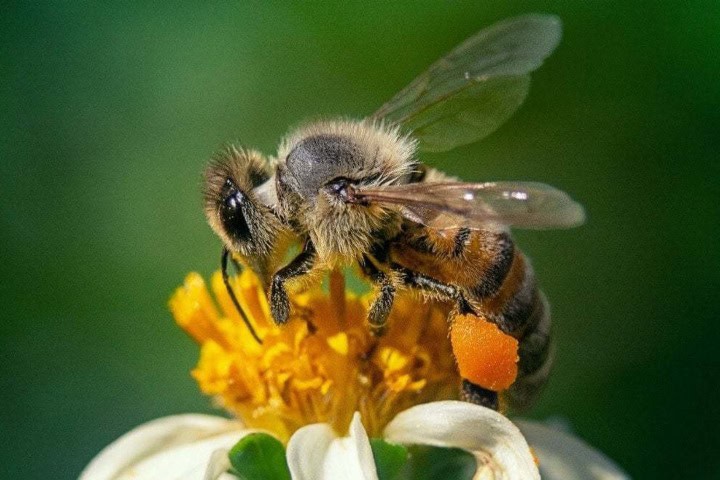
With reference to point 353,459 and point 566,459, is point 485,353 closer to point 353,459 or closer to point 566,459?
point 353,459

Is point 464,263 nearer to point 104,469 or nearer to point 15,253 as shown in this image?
point 104,469

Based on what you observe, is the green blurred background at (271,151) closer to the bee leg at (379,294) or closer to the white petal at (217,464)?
the white petal at (217,464)

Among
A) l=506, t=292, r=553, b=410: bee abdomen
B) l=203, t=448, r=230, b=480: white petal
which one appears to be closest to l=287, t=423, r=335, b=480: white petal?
l=203, t=448, r=230, b=480: white petal

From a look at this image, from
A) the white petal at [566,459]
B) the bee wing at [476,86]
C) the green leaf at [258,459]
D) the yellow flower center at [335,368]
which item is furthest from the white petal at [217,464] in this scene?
the bee wing at [476,86]

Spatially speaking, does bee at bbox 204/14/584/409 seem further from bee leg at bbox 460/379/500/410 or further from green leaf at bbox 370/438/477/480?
green leaf at bbox 370/438/477/480

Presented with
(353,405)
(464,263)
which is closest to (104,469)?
(353,405)

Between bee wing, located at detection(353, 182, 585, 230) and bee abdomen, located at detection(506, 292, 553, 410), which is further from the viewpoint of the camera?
bee abdomen, located at detection(506, 292, 553, 410)
